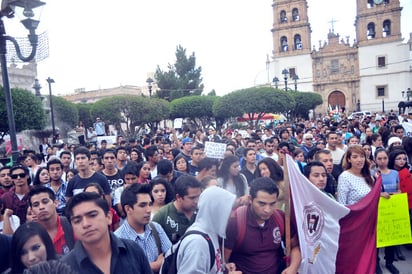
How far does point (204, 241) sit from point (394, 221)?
3.36m

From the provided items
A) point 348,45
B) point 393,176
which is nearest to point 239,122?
point 348,45

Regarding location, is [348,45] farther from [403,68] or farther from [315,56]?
[403,68]

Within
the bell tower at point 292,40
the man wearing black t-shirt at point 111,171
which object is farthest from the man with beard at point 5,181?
the bell tower at point 292,40

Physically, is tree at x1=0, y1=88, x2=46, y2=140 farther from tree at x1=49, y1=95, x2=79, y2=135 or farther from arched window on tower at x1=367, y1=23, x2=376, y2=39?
arched window on tower at x1=367, y1=23, x2=376, y2=39

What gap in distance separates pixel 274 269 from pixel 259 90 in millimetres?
23990

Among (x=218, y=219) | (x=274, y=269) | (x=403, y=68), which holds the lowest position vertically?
(x=274, y=269)

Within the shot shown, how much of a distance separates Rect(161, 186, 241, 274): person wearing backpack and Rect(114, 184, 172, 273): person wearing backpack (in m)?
0.55

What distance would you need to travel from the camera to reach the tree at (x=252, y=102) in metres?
25.9

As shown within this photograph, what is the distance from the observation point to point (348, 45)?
50.5m

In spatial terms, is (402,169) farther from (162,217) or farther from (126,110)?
(126,110)

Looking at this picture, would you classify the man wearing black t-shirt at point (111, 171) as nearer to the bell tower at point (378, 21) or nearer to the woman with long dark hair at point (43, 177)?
the woman with long dark hair at point (43, 177)

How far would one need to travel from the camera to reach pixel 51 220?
10.7 feet

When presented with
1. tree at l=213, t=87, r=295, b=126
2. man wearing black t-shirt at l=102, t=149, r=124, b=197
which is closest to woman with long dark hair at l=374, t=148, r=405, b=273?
man wearing black t-shirt at l=102, t=149, r=124, b=197

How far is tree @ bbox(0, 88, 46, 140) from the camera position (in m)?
15.8
